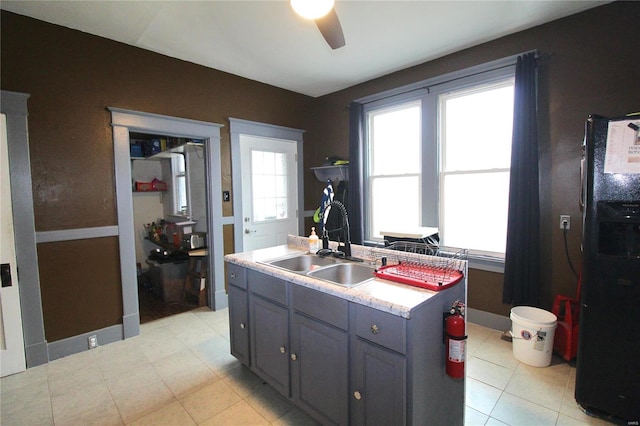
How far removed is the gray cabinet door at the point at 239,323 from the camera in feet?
7.32

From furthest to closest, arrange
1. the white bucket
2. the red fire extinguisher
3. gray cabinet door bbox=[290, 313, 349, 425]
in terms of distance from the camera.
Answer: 1. the white bucket
2. gray cabinet door bbox=[290, 313, 349, 425]
3. the red fire extinguisher

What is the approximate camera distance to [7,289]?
2.39m

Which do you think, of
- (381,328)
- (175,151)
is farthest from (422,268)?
(175,151)

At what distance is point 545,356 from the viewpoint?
236cm

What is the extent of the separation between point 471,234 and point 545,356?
4.14 feet

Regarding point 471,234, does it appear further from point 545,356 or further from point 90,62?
point 90,62

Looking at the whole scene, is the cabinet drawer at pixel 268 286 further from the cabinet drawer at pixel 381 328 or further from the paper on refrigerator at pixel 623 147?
the paper on refrigerator at pixel 623 147

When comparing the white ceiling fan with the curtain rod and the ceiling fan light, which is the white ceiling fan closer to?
the ceiling fan light

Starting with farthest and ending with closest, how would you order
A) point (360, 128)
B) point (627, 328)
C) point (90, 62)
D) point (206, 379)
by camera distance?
point (360, 128) → point (90, 62) → point (206, 379) → point (627, 328)

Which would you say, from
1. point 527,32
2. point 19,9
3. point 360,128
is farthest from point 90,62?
point 527,32

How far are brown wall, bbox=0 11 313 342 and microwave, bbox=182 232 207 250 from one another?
3.09ft

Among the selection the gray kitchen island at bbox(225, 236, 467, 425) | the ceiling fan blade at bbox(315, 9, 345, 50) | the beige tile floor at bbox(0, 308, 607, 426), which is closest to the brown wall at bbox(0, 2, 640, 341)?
the beige tile floor at bbox(0, 308, 607, 426)

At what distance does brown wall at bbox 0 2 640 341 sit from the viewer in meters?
2.39

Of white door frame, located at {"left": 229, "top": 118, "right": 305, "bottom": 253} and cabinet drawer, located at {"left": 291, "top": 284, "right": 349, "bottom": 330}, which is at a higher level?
white door frame, located at {"left": 229, "top": 118, "right": 305, "bottom": 253}
